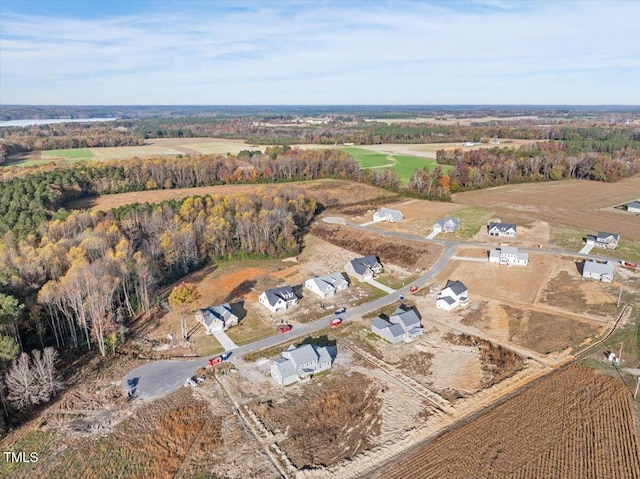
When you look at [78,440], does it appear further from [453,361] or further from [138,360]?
[453,361]

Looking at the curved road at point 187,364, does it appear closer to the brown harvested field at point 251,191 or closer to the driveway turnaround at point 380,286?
the driveway turnaround at point 380,286

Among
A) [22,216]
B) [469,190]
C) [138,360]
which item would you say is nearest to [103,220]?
[22,216]

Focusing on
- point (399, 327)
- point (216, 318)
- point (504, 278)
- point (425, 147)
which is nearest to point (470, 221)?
point (504, 278)

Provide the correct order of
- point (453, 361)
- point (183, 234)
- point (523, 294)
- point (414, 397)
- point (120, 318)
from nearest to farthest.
A: point (414, 397)
point (453, 361)
point (120, 318)
point (523, 294)
point (183, 234)

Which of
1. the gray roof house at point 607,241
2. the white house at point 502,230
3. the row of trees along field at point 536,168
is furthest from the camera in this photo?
the row of trees along field at point 536,168

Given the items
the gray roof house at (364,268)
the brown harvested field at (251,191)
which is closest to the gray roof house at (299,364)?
the gray roof house at (364,268)

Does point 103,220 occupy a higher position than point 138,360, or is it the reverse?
point 103,220
